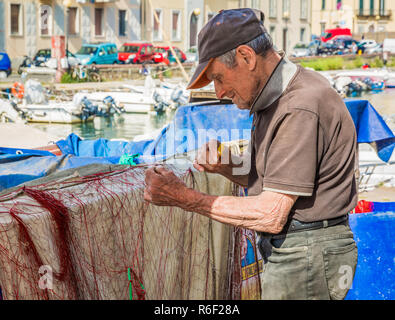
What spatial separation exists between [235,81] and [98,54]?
27.9m

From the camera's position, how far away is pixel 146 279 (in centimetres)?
308

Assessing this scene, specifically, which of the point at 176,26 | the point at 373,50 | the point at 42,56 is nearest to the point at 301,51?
the point at 373,50

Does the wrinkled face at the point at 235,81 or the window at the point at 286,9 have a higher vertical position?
the window at the point at 286,9

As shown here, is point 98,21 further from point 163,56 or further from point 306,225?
A: point 306,225

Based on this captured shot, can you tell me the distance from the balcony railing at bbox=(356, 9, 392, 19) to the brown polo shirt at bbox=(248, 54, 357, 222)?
2374 inches

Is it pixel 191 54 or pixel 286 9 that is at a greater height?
pixel 286 9

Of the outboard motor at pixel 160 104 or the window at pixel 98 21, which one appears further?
the window at pixel 98 21

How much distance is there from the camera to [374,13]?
197ft

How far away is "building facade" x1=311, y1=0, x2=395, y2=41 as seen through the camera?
2235 inches

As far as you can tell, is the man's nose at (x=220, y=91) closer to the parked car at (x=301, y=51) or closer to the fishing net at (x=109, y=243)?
the fishing net at (x=109, y=243)

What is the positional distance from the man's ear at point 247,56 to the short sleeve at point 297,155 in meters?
0.22

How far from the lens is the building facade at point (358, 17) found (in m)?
56.8

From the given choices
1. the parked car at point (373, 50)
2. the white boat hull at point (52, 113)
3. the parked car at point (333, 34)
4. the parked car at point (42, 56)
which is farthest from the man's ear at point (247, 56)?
the parked car at point (333, 34)

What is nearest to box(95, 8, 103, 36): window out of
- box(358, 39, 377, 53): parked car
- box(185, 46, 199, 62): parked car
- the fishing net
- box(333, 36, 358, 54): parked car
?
box(185, 46, 199, 62): parked car
